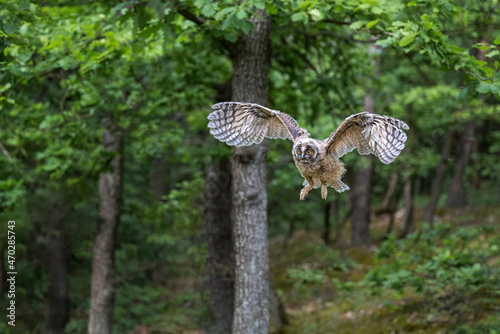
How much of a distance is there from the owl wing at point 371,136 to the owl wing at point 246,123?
1.03 ft

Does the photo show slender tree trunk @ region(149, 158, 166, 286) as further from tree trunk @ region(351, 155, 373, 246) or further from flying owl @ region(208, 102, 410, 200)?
flying owl @ region(208, 102, 410, 200)

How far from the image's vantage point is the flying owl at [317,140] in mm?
3486

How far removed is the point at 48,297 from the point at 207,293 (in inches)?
225

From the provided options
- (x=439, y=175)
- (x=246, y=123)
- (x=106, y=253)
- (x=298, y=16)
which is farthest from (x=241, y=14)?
(x=439, y=175)

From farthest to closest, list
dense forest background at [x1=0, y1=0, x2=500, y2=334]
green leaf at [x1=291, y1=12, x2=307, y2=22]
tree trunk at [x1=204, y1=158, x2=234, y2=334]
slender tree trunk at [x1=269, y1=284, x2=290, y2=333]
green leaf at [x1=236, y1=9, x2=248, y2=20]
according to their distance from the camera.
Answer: slender tree trunk at [x1=269, y1=284, x2=290, y2=333] → tree trunk at [x1=204, y1=158, x2=234, y2=334] → dense forest background at [x1=0, y1=0, x2=500, y2=334] → green leaf at [x1=291, y1=12, x2=307, y2=22] → green leaf at [x1=236, y1=9, x2=248, y2=20]

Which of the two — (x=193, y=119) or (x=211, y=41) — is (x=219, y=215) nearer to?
(x=193, y=119)

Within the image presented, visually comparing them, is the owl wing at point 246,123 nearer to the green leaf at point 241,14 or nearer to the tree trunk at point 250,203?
the green leaf at point 241,14

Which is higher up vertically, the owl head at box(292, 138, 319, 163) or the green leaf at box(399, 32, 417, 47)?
the green leaf at box(399, 32, 417, 47)

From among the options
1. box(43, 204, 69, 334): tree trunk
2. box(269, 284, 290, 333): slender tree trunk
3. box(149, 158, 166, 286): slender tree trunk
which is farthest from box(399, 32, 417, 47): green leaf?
box(149, 158, 166, 286): slender tree trunk

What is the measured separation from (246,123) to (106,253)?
689cm

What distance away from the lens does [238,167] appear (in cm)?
632

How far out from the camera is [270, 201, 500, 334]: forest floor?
7.44 meters

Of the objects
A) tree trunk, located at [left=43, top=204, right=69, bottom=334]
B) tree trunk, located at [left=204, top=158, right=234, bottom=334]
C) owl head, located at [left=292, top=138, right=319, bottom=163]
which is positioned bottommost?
tree trunk, located at [left=43, top=204, right=69, bottom=334]

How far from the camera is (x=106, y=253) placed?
10102mm
